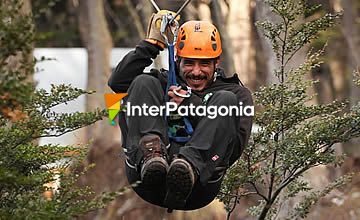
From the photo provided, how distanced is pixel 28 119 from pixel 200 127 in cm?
118

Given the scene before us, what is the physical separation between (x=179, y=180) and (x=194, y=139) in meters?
0.34

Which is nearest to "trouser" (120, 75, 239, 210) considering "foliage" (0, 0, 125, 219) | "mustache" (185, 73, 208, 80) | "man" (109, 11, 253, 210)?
"man" (109, 11, 253, 210)

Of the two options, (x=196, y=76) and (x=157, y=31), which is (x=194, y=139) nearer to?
(x=196, y=76)

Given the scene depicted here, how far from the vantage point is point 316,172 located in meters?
15.3

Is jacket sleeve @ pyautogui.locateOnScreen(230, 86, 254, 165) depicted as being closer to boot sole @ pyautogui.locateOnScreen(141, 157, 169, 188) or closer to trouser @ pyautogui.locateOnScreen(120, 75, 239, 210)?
trouser @ pyautogui.locateOnScreen(120, 75, 239, 210)

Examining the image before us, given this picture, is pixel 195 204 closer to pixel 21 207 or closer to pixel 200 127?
pixel 200 127

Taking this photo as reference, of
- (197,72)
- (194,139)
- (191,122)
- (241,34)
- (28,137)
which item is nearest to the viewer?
(28,137)

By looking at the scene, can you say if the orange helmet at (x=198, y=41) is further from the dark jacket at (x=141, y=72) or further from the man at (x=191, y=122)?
the dark jacket at (x=141, y=72)

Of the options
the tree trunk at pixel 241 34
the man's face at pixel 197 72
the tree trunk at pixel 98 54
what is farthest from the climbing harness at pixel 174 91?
the tree trunk at pixel 241 34

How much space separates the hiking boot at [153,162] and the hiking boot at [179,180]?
0.07 meters

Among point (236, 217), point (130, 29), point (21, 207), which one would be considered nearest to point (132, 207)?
point (236, 217)

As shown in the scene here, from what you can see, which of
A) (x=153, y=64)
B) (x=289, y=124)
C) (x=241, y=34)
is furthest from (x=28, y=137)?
(x=241, y=34)

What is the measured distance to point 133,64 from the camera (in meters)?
8.07

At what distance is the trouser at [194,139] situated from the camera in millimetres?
7402
